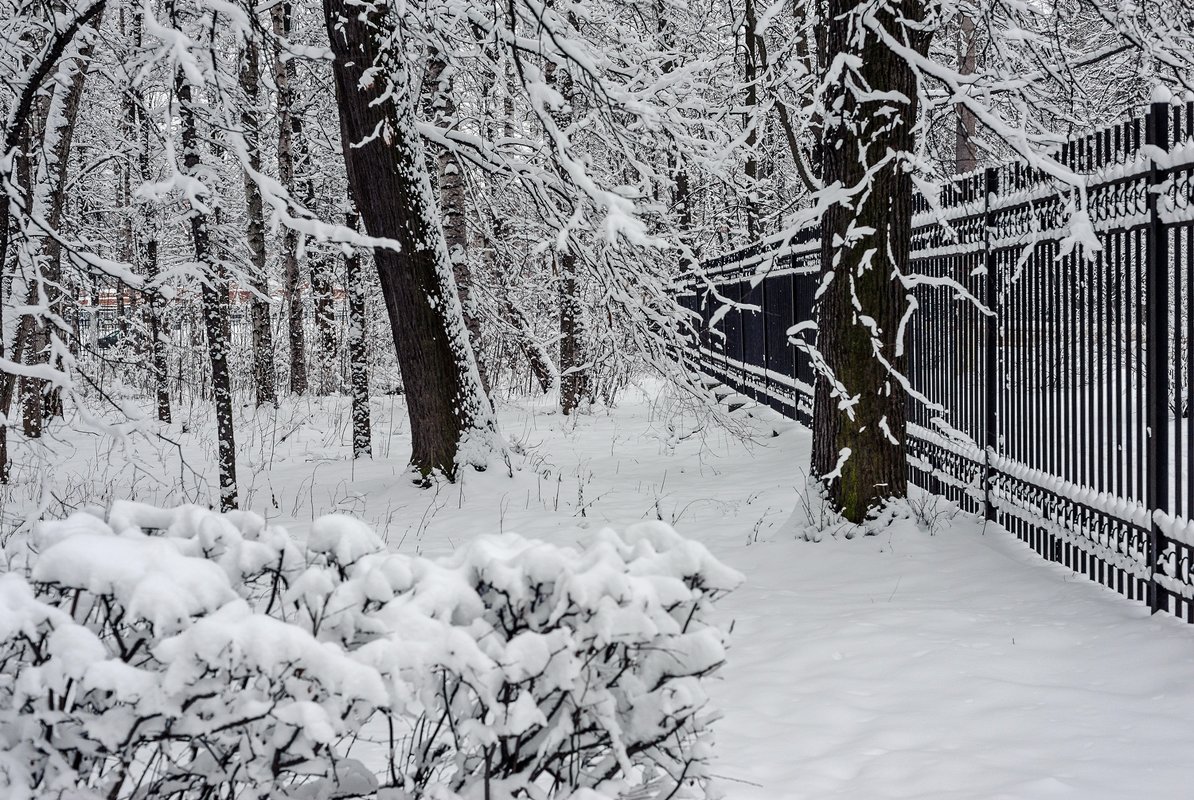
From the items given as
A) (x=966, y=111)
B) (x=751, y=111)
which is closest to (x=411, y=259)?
(x=751, y=111)

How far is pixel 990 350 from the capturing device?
6.29 metres

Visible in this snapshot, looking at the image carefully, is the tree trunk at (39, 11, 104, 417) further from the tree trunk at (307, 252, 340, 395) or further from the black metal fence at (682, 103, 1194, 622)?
the black metal fence at (682, 103, 1194, 622)

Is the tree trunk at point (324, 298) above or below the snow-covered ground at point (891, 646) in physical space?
above

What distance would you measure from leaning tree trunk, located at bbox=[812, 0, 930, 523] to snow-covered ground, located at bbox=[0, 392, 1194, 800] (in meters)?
0.39

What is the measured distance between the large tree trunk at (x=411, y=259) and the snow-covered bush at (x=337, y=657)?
6.51 meters

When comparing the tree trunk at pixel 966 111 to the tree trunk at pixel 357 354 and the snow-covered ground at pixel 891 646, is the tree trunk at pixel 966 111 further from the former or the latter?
the tree trunk at pixel 357 354

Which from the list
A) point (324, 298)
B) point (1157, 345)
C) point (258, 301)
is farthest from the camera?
point (258, 301)

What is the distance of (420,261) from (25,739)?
7101 mm

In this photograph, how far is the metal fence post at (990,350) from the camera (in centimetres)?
614

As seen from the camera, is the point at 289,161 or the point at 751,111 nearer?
the point at 751,111

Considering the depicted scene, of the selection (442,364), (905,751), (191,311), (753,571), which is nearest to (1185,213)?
(905,751)

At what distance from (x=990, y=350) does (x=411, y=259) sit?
4.82 metres

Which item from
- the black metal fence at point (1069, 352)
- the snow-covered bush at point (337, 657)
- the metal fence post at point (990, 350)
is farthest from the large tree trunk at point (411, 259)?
the snow-covered bush at point (337, 657)

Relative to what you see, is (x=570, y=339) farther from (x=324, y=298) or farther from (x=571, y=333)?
(x=324, y=298)
